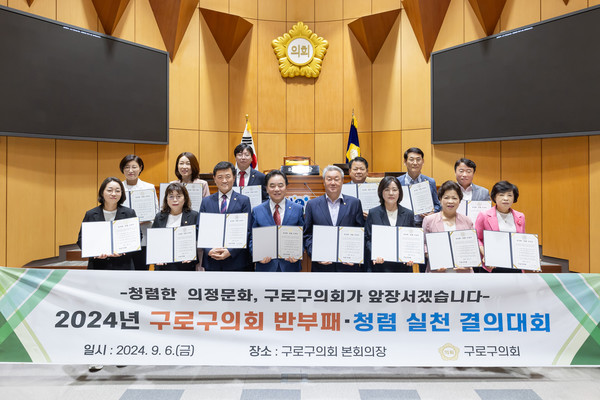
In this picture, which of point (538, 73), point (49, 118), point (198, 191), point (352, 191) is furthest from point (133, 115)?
point (538, 73)

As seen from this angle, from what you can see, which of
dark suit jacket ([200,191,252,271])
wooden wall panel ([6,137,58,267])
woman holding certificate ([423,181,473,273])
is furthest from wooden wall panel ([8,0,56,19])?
woman holding certificate ([423,181,473,273])

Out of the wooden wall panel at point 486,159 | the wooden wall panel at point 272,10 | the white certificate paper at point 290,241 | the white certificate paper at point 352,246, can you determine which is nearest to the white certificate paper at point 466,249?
the white certificate paper at point 352,246

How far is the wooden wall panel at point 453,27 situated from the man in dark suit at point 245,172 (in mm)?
4436

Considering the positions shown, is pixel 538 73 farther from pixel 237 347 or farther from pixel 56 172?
pixel 56 172

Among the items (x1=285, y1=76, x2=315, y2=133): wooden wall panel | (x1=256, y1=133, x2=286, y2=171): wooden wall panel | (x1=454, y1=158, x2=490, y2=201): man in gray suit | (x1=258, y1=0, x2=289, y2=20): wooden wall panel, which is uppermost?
(x1=258, y1=0, x2=289, y2=20): wooden wall panel

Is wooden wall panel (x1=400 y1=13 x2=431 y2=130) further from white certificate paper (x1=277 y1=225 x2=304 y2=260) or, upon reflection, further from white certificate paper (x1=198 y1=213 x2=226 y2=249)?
white certificate paper (x1=198 y1=213 x2=226 y2=249)

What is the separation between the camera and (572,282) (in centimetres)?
257

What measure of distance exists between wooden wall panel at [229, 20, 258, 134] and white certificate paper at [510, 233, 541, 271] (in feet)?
19.8

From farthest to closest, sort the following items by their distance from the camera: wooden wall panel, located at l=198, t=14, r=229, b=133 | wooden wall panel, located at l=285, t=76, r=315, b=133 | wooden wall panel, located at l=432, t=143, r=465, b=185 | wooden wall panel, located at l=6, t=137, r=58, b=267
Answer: wooden wall panel, located at l=285, t=76, r=315, b=133 < wooden wall panel, located at l=198, t=14, r=229, b=133 < wooden wall panel, located at l=432, t=143, r=465, b=185 < wooden wall panel, located at l=6, t=137, r=58, b=267

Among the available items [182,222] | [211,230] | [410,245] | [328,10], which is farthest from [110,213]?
[328,10]

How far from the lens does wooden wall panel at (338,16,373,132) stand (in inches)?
307

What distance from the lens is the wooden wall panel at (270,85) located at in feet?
25.6

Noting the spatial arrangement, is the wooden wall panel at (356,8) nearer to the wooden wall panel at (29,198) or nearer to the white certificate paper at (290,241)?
the wooden wall panel at (29,198)

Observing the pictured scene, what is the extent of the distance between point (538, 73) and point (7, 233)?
7.01 metres
